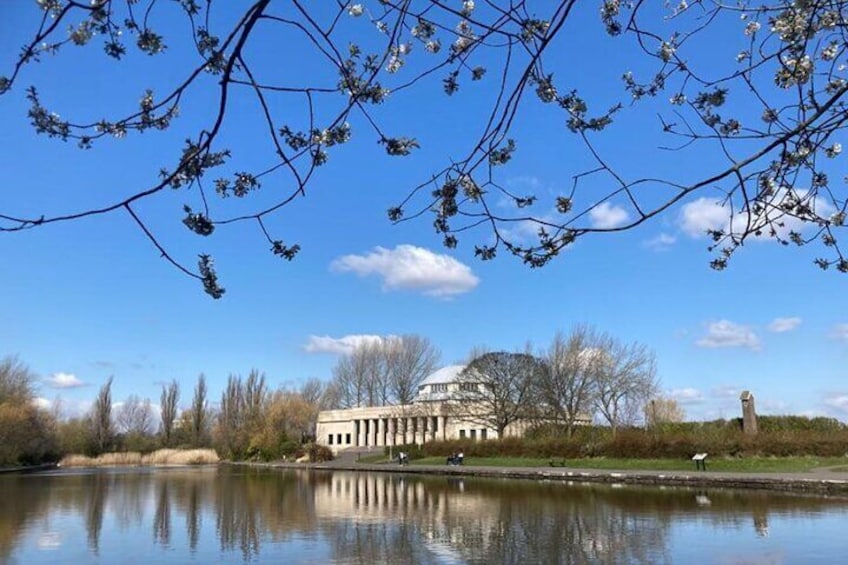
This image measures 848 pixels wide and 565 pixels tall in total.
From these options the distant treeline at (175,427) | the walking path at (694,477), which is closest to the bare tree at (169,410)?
the distant treeline at (175,427)

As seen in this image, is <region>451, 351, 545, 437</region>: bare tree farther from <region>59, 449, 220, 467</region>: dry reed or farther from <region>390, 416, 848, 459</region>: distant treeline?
<region>59, 449, 220, 467</region>: dry reed

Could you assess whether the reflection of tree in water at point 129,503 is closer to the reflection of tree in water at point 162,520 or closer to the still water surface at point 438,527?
the still water surface at point 438,527

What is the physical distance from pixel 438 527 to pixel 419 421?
5215 centimetres

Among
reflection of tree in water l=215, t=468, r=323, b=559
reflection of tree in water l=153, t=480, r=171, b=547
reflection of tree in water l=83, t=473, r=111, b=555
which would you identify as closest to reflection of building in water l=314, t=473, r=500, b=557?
reflection of tree in water l=215, t=468, r=323, b=559

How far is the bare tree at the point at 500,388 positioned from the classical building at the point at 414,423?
2.79ft

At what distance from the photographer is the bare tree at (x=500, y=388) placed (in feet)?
165

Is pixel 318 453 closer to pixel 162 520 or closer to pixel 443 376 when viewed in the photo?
pixel 443 376

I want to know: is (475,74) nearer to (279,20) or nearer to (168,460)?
(279,20)

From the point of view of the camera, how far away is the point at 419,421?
67188mm

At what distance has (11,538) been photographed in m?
14.5

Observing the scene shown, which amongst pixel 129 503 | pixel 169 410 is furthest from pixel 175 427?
pixel 129 503

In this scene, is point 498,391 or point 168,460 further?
point 168,460

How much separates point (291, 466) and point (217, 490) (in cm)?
2679

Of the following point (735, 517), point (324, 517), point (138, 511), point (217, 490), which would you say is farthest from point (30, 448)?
point (735, 517)
